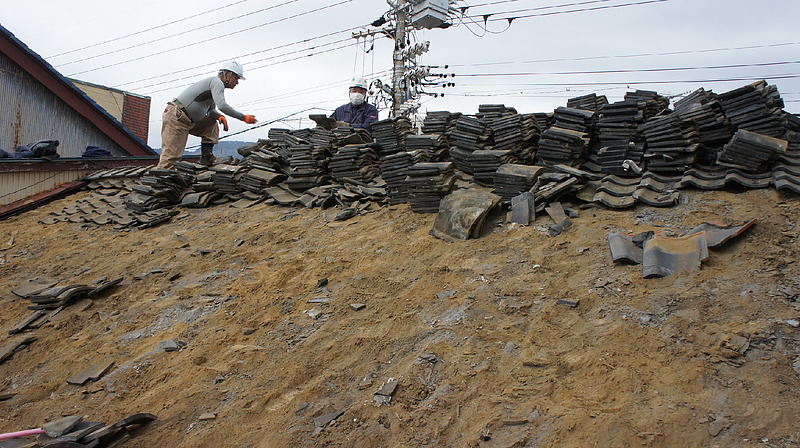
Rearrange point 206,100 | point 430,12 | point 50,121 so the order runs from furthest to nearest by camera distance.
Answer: point 430,12 < point 50,121 < point 206,100

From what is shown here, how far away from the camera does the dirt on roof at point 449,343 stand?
97.8 inches

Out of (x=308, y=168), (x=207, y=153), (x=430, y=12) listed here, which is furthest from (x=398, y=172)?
(x=430, y=12)

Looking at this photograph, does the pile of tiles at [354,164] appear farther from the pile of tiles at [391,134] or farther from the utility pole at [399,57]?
the utility pole at [399,57]

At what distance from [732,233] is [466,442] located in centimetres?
280

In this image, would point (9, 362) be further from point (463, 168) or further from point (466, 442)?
A: point (463, 168)

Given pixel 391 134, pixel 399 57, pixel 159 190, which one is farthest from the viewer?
pixel 399 57

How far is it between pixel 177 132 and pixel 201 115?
0.64 metres

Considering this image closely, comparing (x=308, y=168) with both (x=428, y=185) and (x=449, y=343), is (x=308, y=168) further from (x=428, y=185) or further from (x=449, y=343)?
(x=449, y=343)

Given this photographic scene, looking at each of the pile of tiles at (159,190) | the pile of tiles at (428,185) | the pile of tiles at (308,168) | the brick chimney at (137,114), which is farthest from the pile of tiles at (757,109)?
the brick chimney at (137,114)

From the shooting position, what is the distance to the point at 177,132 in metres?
9.26

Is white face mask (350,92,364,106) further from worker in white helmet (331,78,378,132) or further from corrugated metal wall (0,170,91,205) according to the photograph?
corrugated metal wall (0,170,91,205)

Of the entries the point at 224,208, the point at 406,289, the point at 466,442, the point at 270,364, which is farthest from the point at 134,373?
the point at 224,208

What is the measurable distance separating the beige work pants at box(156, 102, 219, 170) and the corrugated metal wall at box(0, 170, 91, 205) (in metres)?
3.01

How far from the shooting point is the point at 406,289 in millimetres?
4215
